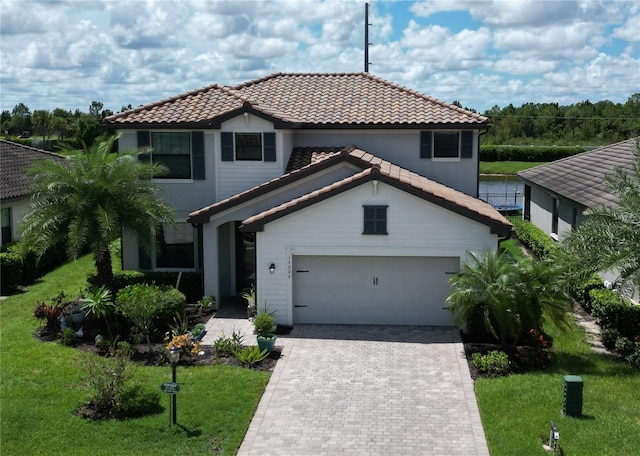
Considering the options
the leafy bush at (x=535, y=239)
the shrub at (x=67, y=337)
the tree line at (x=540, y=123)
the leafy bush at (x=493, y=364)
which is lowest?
the leafy bush at (x=493, y=364)

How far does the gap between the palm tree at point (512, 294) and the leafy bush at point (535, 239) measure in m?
6.93

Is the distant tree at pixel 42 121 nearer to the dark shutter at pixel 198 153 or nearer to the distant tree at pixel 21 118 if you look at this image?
the distant tree at pixel 21 118

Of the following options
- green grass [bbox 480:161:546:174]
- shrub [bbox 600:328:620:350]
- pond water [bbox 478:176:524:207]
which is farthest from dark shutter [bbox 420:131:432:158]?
green grass [bbox 480:161:546:174]

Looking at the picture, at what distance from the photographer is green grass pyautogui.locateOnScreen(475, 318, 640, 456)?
12789 millimetres

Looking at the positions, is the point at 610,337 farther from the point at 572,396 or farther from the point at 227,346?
the point at 227,346

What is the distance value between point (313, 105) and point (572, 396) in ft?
47.0

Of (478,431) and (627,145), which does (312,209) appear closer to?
(478,431)

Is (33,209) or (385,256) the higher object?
(33,209)

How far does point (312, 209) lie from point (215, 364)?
4845 mm

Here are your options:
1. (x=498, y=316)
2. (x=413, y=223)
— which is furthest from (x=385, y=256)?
(x=498, y=316)

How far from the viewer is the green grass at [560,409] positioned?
12.8m

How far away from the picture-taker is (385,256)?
19703mm

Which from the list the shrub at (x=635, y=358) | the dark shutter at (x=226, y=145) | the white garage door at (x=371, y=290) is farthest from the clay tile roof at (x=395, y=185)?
the shrub at (x=635, y=358)

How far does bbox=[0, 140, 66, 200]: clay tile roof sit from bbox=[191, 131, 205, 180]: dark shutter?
24.5 feet
